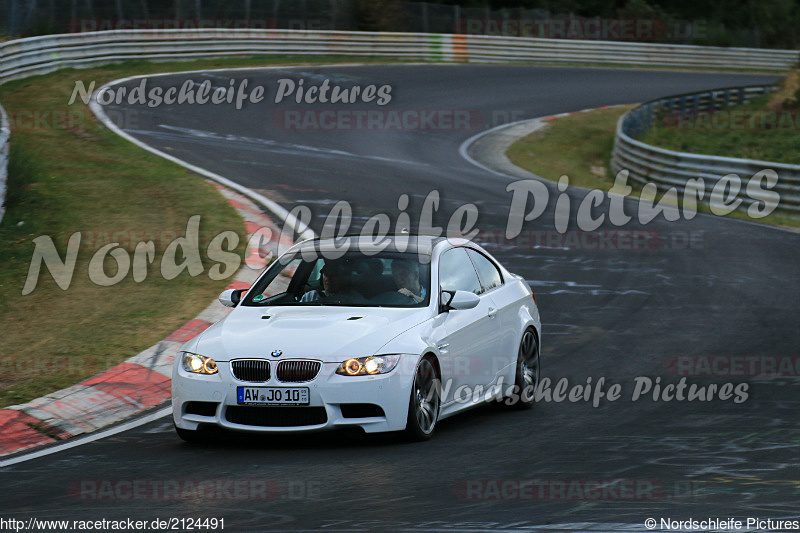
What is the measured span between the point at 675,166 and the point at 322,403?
17.9 meters

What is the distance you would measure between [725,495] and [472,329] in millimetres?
3109

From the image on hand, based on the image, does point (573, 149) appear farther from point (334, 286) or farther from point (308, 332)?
point (308, 332)

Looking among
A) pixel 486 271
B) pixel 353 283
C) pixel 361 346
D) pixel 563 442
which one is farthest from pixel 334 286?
pixel 563 442

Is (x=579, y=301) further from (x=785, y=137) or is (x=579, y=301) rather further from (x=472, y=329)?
(x=785, y=137)

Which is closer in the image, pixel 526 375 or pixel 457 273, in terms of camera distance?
pixel 457 273

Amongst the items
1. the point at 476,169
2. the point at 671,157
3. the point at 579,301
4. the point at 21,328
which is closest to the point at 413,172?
the point at 476,169

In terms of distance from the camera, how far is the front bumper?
7.80 metres

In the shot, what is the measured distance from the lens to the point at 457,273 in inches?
372

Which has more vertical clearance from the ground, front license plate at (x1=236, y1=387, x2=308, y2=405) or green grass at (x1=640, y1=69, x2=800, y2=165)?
front license plate at (x1=236, y1=387, x2=308, y2=405)

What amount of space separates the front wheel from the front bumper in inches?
78.6

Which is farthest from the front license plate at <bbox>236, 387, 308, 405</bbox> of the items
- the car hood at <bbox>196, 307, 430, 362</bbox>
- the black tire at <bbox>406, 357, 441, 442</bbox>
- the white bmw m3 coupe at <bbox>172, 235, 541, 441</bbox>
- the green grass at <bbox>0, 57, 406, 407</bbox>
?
the green grass at <bbox>0, 57, 406, 407</bbox>

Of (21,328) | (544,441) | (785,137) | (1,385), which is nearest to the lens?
(544,441)

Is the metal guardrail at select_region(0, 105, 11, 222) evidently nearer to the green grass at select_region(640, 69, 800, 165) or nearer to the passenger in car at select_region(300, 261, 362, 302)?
the passenger in car at select_region(300, 261, 362, 302)

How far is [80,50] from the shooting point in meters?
33.3
